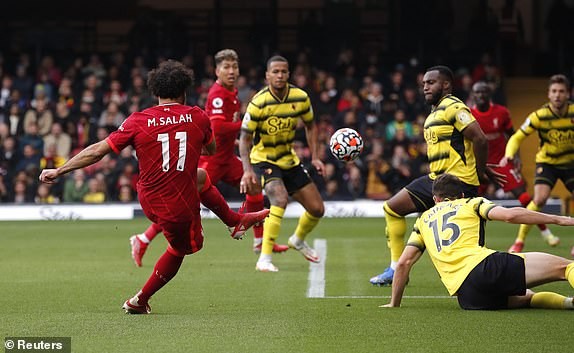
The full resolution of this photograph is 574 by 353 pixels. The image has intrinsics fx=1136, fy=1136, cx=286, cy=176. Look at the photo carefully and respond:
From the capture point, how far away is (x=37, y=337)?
7730mm

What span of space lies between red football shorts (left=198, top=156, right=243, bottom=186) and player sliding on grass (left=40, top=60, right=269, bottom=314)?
4702 mm

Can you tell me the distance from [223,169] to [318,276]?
8.21ft

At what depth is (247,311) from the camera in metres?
9.14

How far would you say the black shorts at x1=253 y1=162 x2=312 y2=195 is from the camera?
12484 millimetres

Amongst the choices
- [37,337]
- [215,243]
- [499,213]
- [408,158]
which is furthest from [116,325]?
[408,158]

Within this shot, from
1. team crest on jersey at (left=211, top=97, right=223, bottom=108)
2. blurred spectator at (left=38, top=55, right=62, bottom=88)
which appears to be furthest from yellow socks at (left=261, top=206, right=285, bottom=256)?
blurred spectator at (left=38, top=55, right=62, bottom=88)

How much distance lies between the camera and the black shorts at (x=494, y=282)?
861 centimetres

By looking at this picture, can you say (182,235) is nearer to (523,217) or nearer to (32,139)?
(523,217)

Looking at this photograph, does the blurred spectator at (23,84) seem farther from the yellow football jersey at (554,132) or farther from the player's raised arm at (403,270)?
the player's raised arm at (403,270)

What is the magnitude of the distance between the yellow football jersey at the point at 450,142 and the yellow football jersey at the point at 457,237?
→ 1350mm

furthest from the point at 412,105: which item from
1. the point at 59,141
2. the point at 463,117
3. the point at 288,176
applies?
the point at 463,117

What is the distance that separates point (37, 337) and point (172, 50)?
20.8 meters

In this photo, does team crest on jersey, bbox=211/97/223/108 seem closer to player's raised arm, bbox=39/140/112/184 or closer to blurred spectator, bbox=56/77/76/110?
player's raised arm, bbox=39/140/112/184

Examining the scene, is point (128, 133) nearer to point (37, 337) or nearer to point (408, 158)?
point (37, 337)
